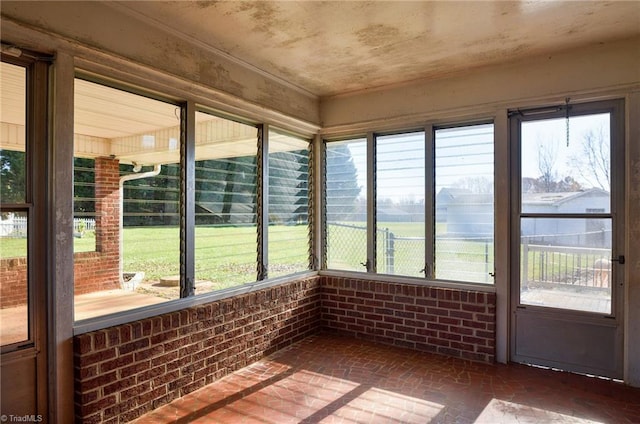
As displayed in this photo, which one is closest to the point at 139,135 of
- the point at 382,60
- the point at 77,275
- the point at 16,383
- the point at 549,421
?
the point at 77,275

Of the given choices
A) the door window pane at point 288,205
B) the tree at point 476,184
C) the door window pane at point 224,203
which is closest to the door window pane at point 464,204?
the tree at point 476,184

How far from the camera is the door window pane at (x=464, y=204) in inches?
159

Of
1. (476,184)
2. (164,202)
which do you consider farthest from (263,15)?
(476,184)

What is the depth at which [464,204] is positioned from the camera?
4168 millimetres

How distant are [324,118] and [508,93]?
2162mm

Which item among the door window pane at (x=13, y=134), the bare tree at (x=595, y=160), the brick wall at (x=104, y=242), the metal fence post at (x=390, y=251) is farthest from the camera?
the metal fence post at (x=390, y=251)

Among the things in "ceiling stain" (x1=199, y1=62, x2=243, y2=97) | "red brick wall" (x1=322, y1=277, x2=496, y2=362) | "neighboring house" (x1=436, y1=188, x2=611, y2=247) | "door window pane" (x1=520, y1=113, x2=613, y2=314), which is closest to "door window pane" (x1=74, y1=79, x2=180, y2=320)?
"ceiling stain" (x1=199, y1=62, x2=243, y2=97)

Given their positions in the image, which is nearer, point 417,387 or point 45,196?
point 45,196

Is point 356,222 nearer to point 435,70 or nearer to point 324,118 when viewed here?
point 324,118

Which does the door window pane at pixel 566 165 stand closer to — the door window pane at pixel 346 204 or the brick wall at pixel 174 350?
the door window pane at pixel 346 204

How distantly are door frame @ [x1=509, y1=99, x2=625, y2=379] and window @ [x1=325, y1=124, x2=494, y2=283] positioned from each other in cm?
23

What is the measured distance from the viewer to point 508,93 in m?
3.84

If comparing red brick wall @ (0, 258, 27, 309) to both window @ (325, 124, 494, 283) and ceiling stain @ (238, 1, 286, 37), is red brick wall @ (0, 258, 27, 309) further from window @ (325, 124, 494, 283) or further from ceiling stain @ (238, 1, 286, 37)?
window @ (325, 124, 494, 283)

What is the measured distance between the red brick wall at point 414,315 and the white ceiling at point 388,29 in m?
2.45
